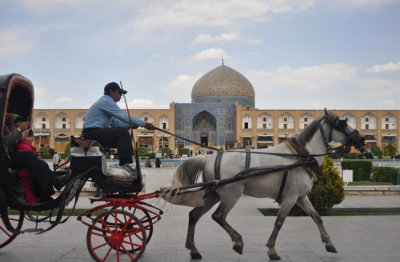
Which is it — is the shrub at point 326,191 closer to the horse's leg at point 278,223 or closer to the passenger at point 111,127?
the horse's leg at point 278,223

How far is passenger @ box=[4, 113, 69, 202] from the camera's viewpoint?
3705 millimetres

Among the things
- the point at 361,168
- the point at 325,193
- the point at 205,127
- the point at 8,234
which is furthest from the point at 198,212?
the point at 205,127

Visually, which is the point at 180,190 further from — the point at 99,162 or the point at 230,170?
the point at 99,162

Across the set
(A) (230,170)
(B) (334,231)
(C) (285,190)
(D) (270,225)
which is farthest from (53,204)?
(B) (334,231)

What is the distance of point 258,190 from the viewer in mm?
4027

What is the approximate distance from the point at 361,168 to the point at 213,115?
35.8m

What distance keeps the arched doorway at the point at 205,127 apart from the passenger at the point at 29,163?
4403 cm

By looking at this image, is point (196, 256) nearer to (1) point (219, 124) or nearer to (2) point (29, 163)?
(2) point (29, 163)

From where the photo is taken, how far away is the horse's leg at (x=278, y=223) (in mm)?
3834

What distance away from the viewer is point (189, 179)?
4168 millimetres

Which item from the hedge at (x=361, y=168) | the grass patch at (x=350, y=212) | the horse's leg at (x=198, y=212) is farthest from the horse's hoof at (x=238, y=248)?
the hedge at (x=361, y=168)

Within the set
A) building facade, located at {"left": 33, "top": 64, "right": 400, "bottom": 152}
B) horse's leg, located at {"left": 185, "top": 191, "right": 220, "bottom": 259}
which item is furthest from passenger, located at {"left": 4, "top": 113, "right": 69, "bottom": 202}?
building facade, located at {"left": 33, "top": 64, "right": 400, "bottom": 152}

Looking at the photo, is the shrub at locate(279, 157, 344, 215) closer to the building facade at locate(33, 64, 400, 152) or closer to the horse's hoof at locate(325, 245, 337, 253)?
the horse's hoof at locate(325, 245, 337, 253)

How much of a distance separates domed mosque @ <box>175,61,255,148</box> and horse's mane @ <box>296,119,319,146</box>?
4261cm
